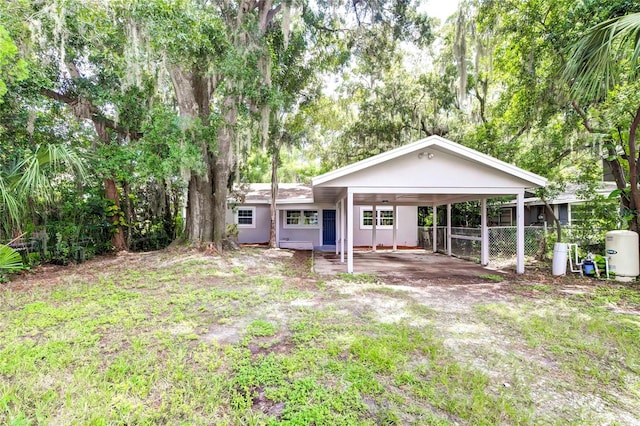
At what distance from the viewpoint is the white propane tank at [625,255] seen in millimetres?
7410

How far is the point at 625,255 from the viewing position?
7.46 metres

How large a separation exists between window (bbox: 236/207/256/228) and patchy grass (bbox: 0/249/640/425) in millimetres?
9471

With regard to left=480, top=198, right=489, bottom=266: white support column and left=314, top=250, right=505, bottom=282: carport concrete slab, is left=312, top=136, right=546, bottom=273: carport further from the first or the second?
left=480, top=198, right=489, bottom=266: white support column

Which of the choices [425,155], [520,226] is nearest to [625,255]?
[520,226]

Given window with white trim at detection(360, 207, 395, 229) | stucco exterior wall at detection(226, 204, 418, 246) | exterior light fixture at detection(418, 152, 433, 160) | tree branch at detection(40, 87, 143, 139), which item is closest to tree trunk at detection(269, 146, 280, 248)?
stucco exterior wall at detection(226, 204, 418, 246)

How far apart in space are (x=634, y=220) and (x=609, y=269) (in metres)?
1.53

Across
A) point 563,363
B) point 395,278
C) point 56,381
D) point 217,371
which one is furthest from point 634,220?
point 56,381

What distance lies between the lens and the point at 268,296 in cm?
576

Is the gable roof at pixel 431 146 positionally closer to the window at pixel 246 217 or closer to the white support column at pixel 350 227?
the white support column at pixel 350 227

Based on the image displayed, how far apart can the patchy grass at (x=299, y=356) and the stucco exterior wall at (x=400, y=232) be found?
33.1 ft

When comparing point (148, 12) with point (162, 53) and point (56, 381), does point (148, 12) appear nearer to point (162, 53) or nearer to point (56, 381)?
point (162, 53)

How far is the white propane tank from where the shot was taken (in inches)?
292

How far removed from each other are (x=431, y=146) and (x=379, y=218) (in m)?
9.00

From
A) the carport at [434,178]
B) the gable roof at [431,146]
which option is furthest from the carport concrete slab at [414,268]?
the gable roof at [431,146]
